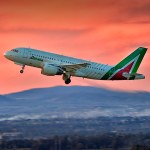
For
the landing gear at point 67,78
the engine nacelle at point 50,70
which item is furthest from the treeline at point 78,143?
the engine nacelle at point 50,70

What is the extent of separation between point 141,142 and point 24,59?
246ft

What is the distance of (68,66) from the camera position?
396 ft

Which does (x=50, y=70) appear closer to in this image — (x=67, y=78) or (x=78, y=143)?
(x=67, y=78)

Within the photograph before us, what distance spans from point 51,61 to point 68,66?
2597 millimetres

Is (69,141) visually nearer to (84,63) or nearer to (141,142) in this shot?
(141,142)

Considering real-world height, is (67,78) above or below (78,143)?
above

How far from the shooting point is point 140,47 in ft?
443

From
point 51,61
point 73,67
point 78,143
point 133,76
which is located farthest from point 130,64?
point 78,143

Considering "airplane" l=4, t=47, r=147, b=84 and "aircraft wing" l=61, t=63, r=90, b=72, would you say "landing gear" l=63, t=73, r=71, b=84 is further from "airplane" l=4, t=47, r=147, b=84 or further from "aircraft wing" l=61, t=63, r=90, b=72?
"aircraft wing" l=61, t=63, r=90, b=72

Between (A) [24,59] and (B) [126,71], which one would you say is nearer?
(A) [24,59]

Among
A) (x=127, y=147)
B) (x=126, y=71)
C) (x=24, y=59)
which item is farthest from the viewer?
(x=127, y=147)

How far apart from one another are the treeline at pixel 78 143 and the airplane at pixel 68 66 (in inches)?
2126

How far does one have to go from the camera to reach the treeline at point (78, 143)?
18400cm

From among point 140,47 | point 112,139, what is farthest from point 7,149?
point 140,47
